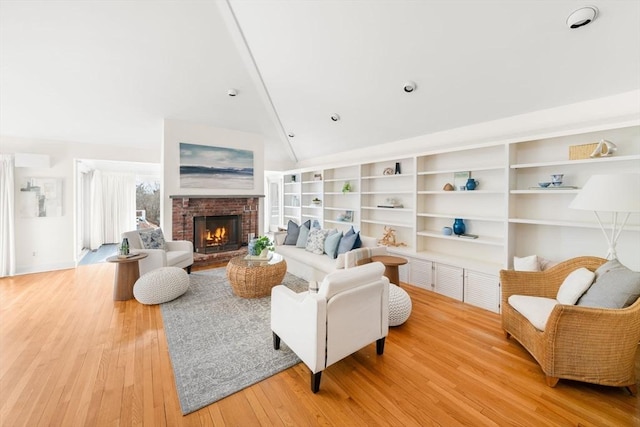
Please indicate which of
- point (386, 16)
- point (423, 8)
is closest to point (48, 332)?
point (386, 16)

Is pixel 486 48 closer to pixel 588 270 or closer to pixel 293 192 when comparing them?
pixel 588 270

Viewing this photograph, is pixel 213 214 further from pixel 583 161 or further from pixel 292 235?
pixel 583 161

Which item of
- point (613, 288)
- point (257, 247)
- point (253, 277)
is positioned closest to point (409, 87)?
point (613, 288)

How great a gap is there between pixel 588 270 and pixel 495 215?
150 cm

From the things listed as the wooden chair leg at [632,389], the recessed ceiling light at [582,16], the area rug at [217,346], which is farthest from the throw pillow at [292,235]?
the recessed ceiling light at [582,16]

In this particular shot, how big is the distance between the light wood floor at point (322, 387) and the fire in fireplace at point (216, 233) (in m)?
2.77

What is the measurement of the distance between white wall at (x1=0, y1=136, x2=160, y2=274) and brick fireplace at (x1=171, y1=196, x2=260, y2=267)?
1.92m

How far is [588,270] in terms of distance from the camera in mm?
2312

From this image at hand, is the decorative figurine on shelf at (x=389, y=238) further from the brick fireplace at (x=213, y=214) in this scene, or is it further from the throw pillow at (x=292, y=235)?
the brick fireplace at (x=213, y=214)

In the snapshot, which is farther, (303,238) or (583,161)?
(303,238)

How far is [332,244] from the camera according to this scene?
13.7 feet

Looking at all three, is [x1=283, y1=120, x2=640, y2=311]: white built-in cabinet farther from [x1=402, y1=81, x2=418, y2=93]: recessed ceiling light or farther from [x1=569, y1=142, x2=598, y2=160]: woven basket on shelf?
[x1=402, y1=81, x2=418, y2=93]: recessed ceiling light

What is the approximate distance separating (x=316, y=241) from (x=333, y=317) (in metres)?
2.65

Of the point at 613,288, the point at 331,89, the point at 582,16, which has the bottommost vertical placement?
the point at 613,288
